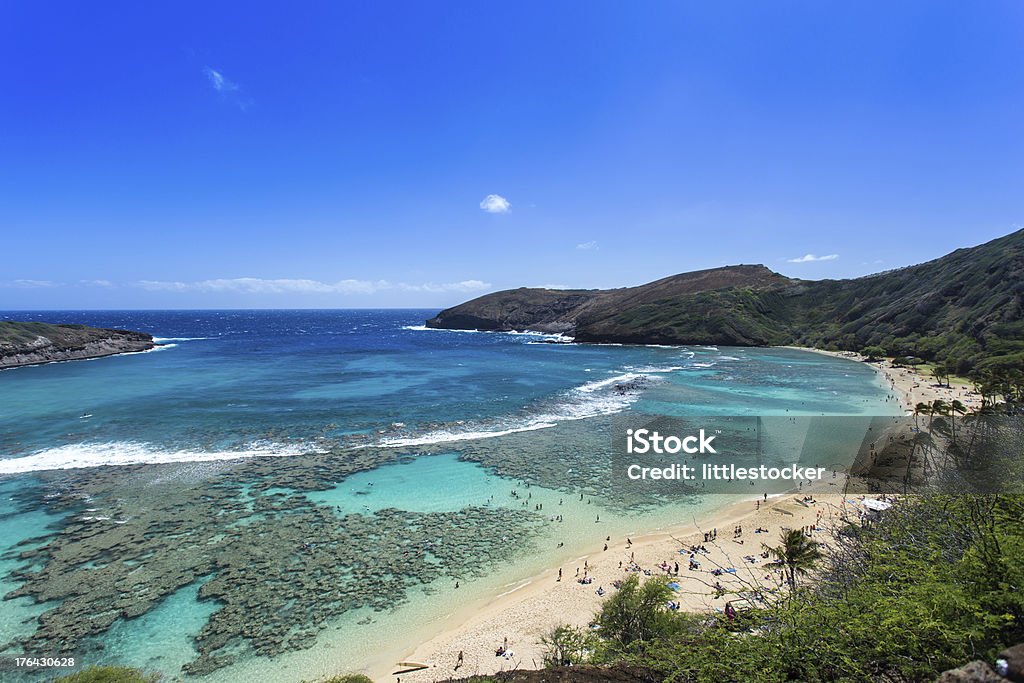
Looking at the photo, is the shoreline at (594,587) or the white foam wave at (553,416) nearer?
the shoreline at (594,587)

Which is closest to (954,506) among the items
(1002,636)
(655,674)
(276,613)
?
(1002,636)

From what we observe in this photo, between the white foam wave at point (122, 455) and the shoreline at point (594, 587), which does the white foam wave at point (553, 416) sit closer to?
the white foam wave at point (122, 455)

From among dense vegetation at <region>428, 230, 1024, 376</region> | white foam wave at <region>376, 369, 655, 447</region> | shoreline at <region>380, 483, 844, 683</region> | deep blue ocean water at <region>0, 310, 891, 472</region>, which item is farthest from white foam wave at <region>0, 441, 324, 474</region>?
dense vegetation at <region>428, 230, 1024, 376</region>

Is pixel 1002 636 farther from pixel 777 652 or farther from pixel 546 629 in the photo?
pixel 546 629

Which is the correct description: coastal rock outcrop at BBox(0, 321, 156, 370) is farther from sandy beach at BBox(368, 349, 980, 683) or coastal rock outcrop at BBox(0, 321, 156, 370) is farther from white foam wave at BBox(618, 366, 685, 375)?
white foam wave at BBox(618, 366, 685, 375)

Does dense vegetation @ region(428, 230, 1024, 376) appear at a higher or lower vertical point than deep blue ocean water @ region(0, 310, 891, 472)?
higher

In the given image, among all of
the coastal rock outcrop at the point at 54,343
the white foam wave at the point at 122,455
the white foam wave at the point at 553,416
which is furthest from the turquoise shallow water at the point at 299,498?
the coastal rock outcrop at the point at 54,343
